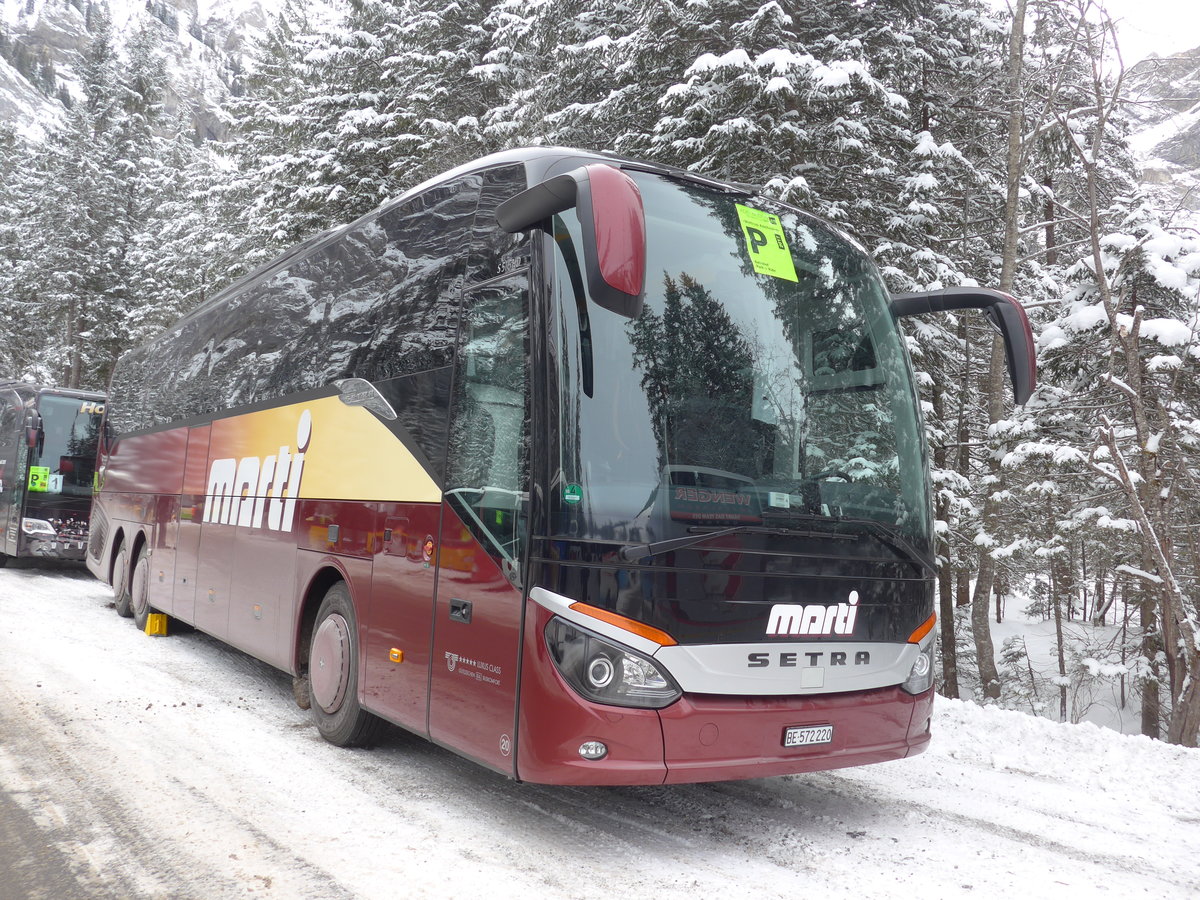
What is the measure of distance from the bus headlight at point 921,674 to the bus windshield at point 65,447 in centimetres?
1575

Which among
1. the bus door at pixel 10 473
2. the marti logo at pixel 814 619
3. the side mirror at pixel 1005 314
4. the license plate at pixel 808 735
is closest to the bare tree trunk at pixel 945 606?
the side mirror at pixel 1005 314

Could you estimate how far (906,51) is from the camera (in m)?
13.6

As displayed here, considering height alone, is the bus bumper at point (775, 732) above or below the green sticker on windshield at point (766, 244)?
below

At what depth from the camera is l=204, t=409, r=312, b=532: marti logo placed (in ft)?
22.2

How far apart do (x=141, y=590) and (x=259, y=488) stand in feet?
15.0

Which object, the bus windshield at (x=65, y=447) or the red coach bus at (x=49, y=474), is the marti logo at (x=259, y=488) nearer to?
the red coach bus at (x=49, y=474)

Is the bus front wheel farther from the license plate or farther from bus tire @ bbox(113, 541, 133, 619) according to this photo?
the license plate

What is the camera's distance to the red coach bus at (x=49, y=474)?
16.4 meters

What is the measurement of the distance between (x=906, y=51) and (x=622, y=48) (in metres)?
4.18

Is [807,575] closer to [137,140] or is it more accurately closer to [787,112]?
[787,112]

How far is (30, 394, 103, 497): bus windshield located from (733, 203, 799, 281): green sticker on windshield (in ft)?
49.9

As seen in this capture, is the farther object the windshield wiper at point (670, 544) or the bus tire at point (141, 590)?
the bus tire at point (141, 590)

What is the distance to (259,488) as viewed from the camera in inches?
293

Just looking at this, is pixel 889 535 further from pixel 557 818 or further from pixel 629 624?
pixel 557 818
